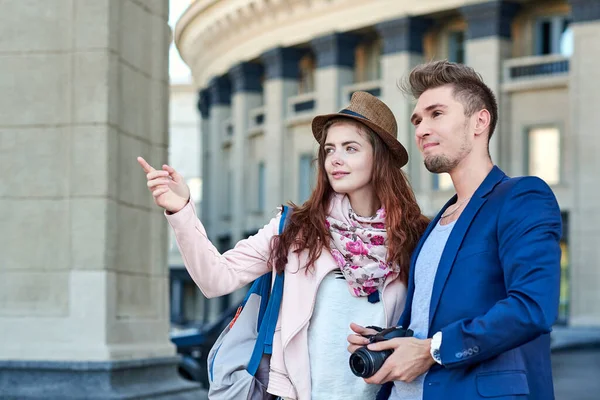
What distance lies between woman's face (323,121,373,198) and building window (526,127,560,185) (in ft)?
91.0

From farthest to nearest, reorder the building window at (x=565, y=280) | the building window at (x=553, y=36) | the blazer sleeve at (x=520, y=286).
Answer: the building window at (x=553, y=36) < the building window at (x=565, y=280) < the blazer sleeve at (x=520, y=286)

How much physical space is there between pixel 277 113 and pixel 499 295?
37.2m

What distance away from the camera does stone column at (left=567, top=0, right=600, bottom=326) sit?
95.7 ft

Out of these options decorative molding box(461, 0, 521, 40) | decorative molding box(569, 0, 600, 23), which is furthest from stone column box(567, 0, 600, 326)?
decorative molding box(461, 0, 521, 40)

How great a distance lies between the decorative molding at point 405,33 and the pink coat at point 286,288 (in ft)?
101

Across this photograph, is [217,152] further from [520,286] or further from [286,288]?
[520,286]

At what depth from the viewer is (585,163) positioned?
29.5 meters

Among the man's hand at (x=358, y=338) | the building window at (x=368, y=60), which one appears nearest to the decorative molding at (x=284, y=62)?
the building window at (x=368, y=60)

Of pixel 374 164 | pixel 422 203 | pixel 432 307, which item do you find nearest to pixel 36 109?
pixel 374 164

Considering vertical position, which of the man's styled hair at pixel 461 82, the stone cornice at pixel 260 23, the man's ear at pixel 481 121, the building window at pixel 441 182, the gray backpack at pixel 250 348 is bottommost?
the gray backpack at pixel 250 348

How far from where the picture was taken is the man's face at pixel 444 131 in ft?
11.0

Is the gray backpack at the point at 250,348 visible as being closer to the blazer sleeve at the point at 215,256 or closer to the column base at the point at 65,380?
the blazer sleeve at the point at 215,256

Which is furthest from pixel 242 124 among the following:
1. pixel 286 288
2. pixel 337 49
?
pixel 286 288

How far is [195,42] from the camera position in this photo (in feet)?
154
